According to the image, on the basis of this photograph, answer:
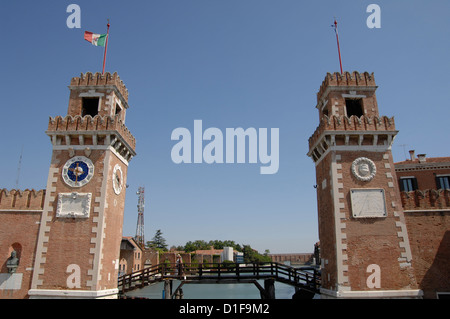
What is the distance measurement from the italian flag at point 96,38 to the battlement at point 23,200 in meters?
11.6

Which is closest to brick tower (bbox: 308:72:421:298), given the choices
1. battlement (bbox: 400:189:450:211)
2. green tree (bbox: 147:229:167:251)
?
battlement (bbox: 400:189:450:211)

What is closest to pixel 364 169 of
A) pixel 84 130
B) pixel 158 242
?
pixel 84 130

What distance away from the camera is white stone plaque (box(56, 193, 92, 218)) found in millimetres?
21094

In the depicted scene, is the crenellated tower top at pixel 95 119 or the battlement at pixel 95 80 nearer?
the crenellated tower top at pixel 95 119

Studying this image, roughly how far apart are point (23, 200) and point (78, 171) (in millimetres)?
3973

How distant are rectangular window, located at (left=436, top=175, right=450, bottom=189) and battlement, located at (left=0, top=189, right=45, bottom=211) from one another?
3472 centimetres

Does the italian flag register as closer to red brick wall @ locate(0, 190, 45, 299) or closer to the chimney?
red brick wall @ locate(0, 190, 45, 299)

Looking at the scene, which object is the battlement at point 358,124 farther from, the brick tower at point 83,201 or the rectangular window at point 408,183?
the brick tower at point 83,201

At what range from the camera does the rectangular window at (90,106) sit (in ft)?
81.7

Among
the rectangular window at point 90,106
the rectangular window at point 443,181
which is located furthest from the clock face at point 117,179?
the rectangular window at point 443,181

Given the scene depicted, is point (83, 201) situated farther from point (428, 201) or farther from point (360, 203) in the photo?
point (428, 201)

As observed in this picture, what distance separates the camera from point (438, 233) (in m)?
21.2

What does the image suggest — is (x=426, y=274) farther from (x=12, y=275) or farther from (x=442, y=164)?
(x=12, y=275)
